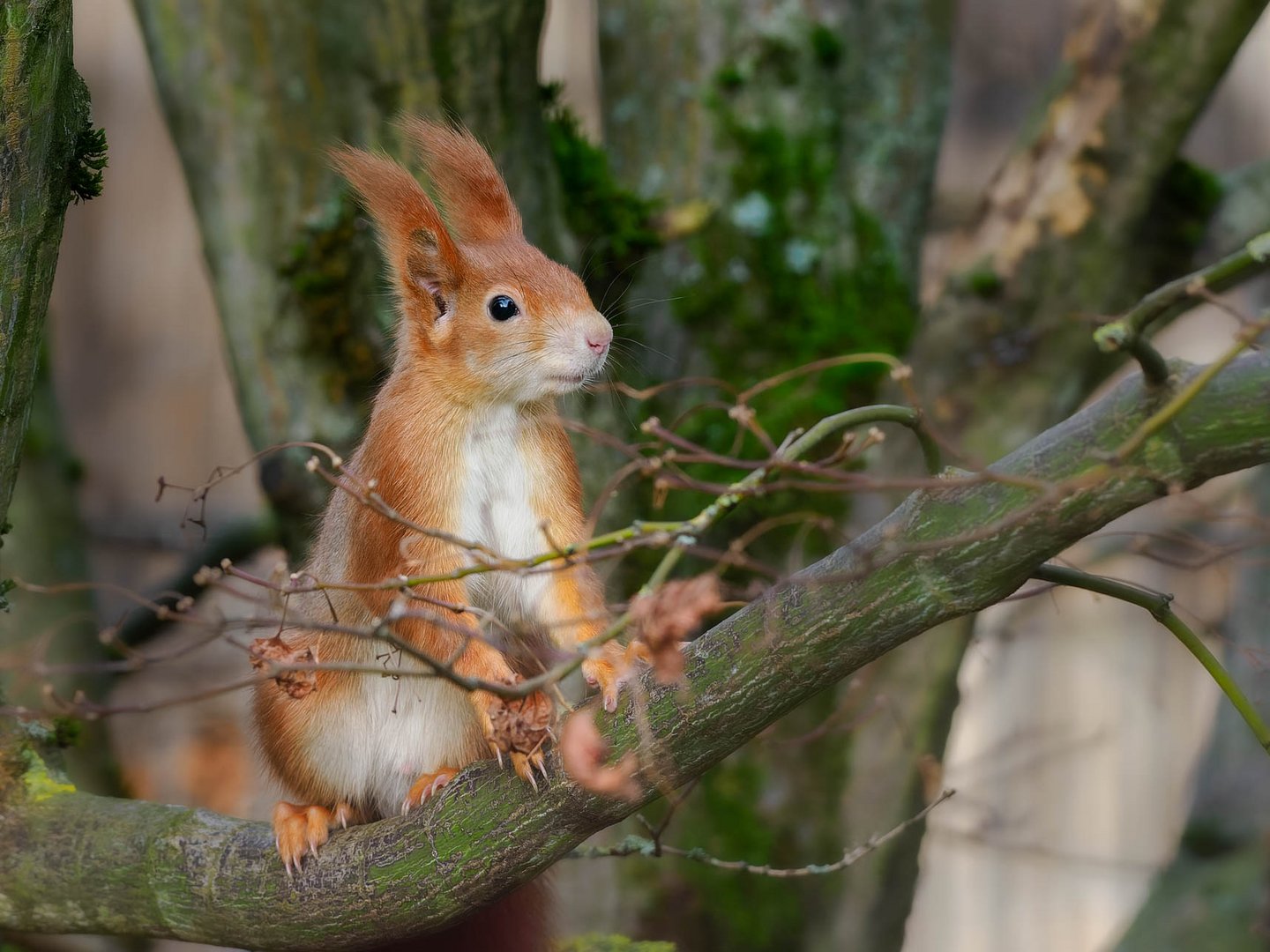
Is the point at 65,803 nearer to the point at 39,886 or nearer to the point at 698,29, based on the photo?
the point at 39,886

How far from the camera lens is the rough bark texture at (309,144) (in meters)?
3.23

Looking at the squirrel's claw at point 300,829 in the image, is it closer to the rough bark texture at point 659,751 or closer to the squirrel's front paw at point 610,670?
the rough bark texture at point 659,751

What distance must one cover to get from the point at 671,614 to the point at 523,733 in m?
0.44

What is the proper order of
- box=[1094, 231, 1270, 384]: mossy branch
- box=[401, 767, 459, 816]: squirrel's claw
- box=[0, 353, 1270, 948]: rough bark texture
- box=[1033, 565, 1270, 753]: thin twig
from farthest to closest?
box=[401, 767, 459, 816]: squirrel's claw
box=[1033, 565, 1270, 753]: thin twig
box=[0, 353, 1270, 948]: rough bark texture
box=[1094, 231, 1270, 384]: mossy branch

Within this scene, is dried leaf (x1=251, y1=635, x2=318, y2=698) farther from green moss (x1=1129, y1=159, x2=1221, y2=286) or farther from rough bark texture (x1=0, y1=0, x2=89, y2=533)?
green moss (x1=1129, y1=159, x2=1221, y2=286)

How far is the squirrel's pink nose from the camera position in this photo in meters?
2.42

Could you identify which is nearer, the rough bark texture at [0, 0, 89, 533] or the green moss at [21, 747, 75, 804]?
the rough bark texture at [0, 0, 89, 533]

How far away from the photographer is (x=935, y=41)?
397 cm

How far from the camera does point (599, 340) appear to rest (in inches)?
95.5

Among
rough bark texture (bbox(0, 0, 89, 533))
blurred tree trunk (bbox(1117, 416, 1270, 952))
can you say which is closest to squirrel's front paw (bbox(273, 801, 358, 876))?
rough bark texture (bbox(0, 0, 89, 533))

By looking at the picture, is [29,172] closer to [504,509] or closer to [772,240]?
[504,509]

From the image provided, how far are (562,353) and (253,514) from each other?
2108 millimetres

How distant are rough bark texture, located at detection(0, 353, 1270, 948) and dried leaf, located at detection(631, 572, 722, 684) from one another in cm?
16

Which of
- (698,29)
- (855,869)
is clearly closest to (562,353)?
(698,29)
